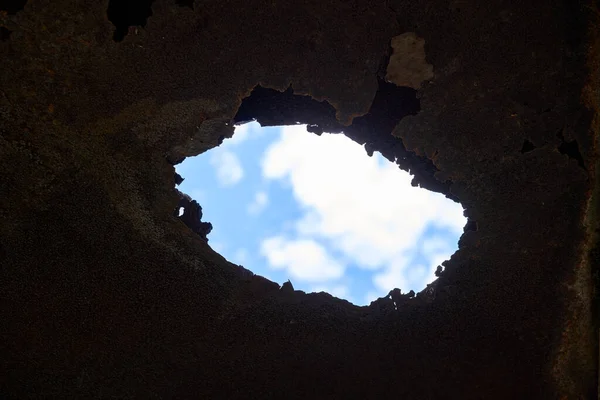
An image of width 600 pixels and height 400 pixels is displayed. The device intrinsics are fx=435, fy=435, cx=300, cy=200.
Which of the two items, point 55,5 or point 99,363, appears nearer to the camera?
point 55,5

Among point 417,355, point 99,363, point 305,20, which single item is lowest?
point 99,363

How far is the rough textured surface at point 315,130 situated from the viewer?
1869mm

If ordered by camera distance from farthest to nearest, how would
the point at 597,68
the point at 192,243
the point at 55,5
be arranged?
the point at 192,243, the point at 597,68, the point at 55,5

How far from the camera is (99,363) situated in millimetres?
2207

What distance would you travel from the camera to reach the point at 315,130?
2.22 metres

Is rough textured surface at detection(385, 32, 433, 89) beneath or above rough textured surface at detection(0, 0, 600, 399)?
above

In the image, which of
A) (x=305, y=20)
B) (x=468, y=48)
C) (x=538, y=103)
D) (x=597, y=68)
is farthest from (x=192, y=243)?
(x=597, y=68)

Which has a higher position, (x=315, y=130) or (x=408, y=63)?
(x=408, y=63)

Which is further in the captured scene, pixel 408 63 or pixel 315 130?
pixel 315 130

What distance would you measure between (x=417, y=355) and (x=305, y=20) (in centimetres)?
169

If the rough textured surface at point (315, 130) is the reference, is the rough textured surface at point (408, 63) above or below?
above

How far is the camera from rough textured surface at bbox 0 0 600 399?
73.6 inches

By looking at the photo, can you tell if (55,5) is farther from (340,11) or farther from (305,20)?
(340,11)

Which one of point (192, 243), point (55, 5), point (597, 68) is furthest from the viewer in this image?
point (192, 243)
